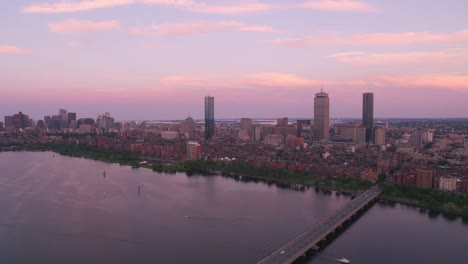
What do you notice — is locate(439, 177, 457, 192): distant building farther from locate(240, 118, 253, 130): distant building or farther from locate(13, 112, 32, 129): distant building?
locate(13, 112, 32, 129): distant building

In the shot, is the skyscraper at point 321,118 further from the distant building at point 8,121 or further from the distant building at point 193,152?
the distant building at point 8,121

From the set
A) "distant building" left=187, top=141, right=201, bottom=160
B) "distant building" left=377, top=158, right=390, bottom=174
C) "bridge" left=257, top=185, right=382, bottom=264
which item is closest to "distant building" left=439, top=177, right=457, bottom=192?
"distant building" left=377, top=158, right=390, bottom=174

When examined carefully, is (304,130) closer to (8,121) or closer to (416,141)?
(416,141)

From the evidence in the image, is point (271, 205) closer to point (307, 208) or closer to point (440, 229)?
point (307, 208)

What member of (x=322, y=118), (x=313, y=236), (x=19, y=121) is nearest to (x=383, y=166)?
(x=313, y=236)

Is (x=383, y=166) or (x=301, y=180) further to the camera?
(x=383, y=166)

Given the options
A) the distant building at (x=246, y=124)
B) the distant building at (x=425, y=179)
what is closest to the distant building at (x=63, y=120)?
the distant building at (x=246, y=124)
